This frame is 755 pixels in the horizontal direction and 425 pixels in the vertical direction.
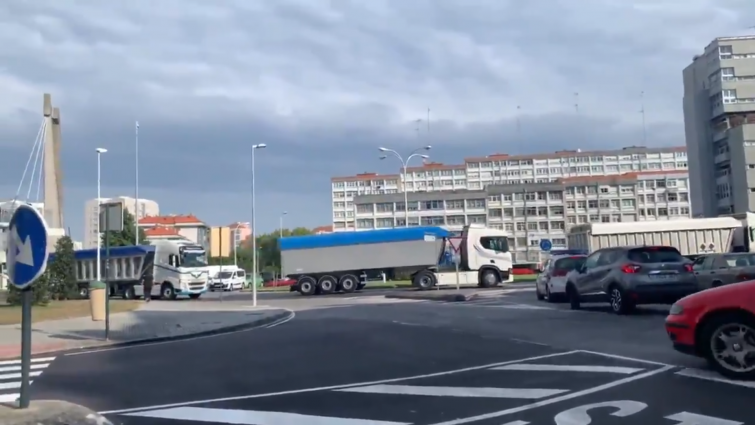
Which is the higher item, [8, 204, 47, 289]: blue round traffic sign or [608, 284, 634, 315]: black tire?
[8, 204, 47, 289]: blue round traffic sign

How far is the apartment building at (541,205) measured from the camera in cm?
12375

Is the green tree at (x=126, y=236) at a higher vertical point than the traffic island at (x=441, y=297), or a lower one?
higher

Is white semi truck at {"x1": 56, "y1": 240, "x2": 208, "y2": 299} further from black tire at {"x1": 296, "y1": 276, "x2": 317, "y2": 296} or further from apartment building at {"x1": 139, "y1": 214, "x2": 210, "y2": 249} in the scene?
apartment building at {"x1": 139, "y1": 214, "x2": 210, "y2": 249}

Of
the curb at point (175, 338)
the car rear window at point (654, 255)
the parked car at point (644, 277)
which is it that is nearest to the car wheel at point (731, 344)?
the parked car at point (644, 277)

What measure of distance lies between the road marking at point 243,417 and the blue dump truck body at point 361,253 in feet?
108

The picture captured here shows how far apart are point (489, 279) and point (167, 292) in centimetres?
1758

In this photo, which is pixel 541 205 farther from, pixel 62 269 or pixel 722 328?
pixel 722 328

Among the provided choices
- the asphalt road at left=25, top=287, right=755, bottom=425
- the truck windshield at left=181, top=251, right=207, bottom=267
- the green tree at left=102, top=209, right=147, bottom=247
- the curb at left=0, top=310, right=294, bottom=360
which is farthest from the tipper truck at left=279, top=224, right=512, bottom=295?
the green tree at left=102, top=209, right=147, bottom=247

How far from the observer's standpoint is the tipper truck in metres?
40.5

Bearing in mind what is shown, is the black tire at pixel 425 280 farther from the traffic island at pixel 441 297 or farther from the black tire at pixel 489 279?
the traffic island at pixel 441 297

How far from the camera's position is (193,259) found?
42719 millimetres

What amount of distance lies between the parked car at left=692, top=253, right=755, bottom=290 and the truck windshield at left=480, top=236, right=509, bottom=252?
750 inches

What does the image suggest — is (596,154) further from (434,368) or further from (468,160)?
(434,368)

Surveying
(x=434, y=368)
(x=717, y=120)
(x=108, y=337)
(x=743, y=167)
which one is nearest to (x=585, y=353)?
(x=434, y=368)
